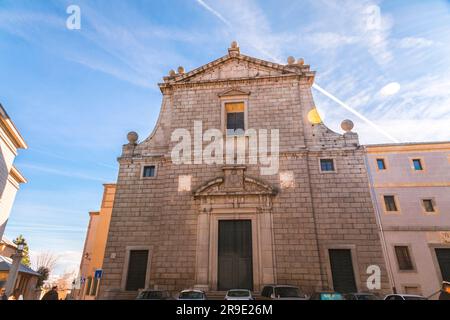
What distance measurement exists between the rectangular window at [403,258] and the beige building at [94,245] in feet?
70.8

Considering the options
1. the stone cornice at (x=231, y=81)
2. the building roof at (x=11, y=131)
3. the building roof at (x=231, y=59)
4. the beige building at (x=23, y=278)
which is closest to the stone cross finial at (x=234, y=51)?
the building roof at (x=231, y=59)

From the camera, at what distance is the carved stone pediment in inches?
588

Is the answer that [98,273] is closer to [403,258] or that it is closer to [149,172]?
[149,172]

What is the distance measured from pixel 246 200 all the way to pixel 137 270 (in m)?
6.90

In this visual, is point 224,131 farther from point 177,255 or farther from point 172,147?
point 177,255

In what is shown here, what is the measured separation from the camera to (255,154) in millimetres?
15992

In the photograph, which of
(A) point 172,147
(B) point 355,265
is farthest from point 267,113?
(B) point 355,265

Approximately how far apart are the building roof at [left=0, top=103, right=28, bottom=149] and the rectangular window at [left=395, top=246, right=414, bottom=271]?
2326cm

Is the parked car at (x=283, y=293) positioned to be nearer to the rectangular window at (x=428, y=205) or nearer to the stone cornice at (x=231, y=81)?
the rectangular window at (x=428, y=205)

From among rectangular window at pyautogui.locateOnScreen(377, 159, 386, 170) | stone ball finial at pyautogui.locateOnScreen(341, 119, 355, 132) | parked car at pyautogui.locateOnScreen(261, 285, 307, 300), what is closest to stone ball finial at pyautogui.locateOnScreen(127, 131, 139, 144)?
parked car at pyautogui.locateOnScreen(261, 285, 307, 300)

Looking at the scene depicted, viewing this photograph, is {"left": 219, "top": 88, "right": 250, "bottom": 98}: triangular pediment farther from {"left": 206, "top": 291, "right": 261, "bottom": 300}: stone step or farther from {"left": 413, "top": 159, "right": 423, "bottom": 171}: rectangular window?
{"left": 413, "top": 159, "right": 423, "bottom": 171}: rectangular window

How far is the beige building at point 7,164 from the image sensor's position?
1451 centimetres

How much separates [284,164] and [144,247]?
897 cm

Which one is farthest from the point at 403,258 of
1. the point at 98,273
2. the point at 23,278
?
the point at 23,278
